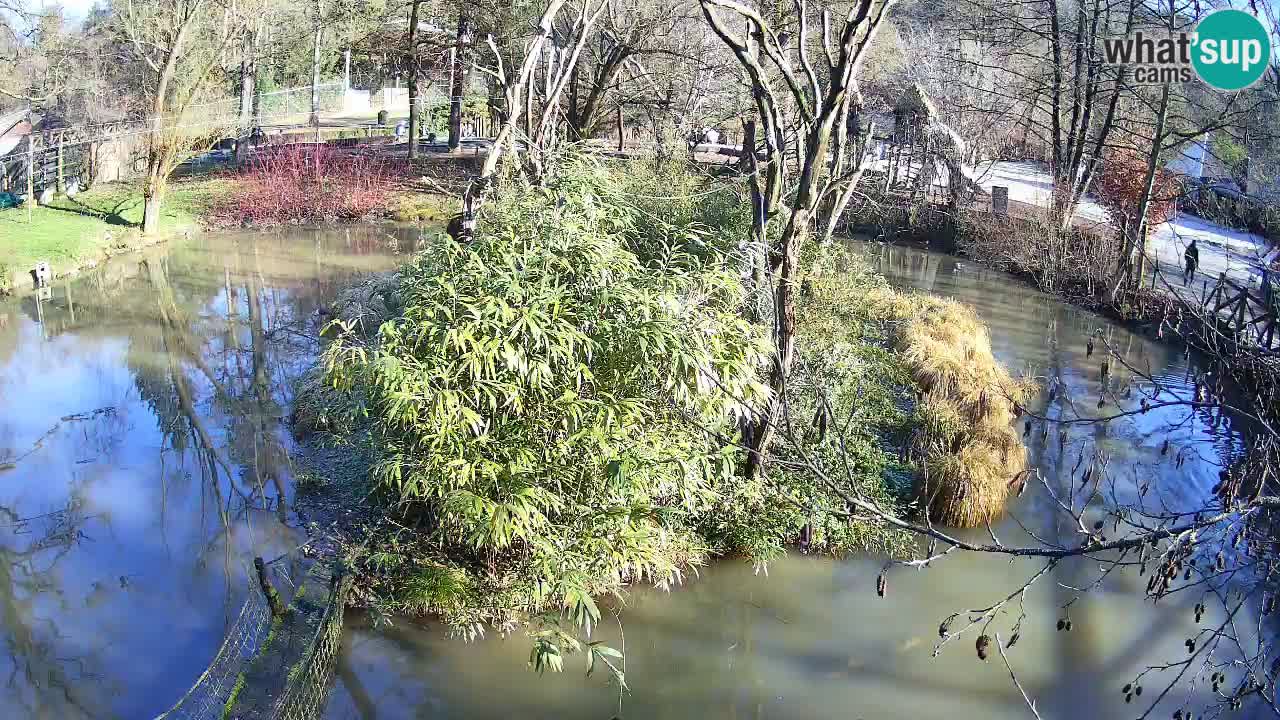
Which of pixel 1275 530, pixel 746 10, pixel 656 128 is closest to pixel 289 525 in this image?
pixel 746 10

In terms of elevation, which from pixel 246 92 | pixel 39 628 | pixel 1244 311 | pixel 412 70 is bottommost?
pixel 39 628

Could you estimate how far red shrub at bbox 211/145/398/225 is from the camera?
19.3m

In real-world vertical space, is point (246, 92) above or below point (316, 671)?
above

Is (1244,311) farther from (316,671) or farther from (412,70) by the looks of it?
(412,70)

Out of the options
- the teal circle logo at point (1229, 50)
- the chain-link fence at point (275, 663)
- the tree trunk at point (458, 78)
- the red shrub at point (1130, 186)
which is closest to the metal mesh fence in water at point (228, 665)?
the chain-link fence at point (275, 663)

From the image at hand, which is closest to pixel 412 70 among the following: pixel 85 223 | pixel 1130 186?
pixel 85 223

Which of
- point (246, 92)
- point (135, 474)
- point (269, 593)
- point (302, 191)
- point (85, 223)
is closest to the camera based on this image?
point (269, 593)

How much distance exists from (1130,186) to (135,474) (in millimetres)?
14177

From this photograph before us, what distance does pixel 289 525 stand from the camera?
7449 mm

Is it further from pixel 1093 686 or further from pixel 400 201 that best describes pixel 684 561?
pixel 400 201

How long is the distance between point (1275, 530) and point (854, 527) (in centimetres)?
340

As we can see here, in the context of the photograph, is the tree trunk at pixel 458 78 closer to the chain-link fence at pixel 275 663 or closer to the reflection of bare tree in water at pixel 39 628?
the reflection of bare tree in water at pixel 39 628

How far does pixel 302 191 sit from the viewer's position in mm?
19828

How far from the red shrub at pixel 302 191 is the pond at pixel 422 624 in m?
8.94
